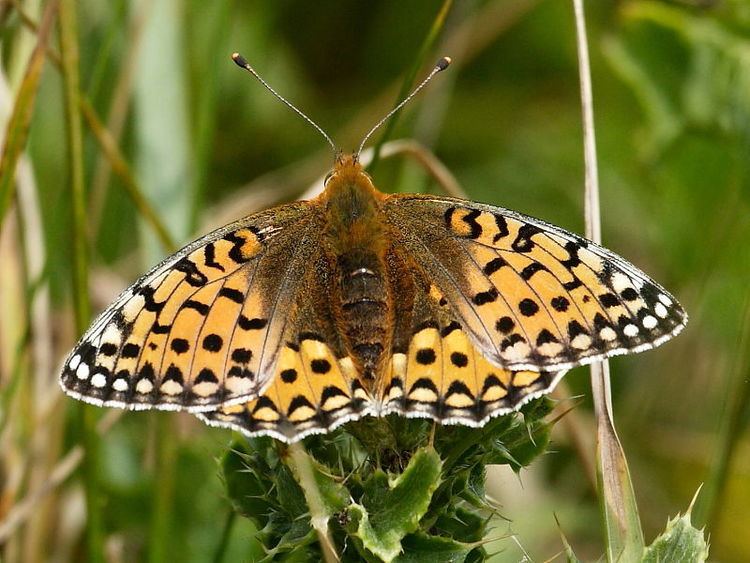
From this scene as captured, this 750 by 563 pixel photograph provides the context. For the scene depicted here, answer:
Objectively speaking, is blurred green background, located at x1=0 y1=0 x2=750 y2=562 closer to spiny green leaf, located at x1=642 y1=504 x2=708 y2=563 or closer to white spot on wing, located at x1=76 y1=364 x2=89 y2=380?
white spot on wing, located at x1=76 y1=364 x2=89 y2=380

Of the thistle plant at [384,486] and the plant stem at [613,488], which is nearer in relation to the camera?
the thistle plant at [384,486]

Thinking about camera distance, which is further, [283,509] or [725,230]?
[725,230]

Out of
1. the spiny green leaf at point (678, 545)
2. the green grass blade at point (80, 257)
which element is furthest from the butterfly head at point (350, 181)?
A: the spiny green leaf at point (678, 545)

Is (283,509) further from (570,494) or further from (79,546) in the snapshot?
(570,494)

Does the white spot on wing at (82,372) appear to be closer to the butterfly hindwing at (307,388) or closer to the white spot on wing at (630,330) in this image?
the butterfly hindwing at (307,388)

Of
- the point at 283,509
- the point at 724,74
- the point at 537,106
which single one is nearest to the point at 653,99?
the point at 724,74

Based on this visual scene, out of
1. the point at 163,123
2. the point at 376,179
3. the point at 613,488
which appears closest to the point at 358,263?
the point at 613,488
